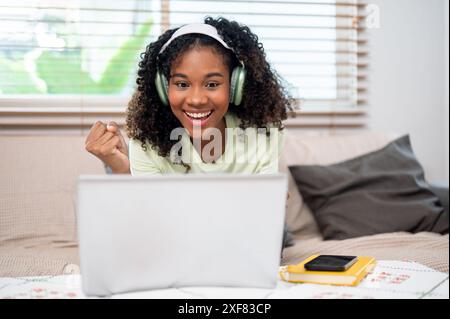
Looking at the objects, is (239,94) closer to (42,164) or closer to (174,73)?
(174,73)

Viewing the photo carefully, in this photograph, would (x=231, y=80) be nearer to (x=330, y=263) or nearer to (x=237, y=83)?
(x=237, y=83)

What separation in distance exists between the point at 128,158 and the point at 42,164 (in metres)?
0.35

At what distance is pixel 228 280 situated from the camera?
25.9 inches

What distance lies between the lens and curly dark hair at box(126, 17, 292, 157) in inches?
42.3

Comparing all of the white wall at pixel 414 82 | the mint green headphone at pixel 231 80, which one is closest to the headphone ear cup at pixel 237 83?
the mint green headphone at pixel 231 80

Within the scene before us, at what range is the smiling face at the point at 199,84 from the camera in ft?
3.37

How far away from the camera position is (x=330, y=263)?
0.73 metres

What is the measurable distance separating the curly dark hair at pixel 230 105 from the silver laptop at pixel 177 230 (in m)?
0.49

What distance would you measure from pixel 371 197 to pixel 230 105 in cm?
53

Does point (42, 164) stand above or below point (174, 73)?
below

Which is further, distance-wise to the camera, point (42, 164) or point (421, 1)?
point (421, 1)
